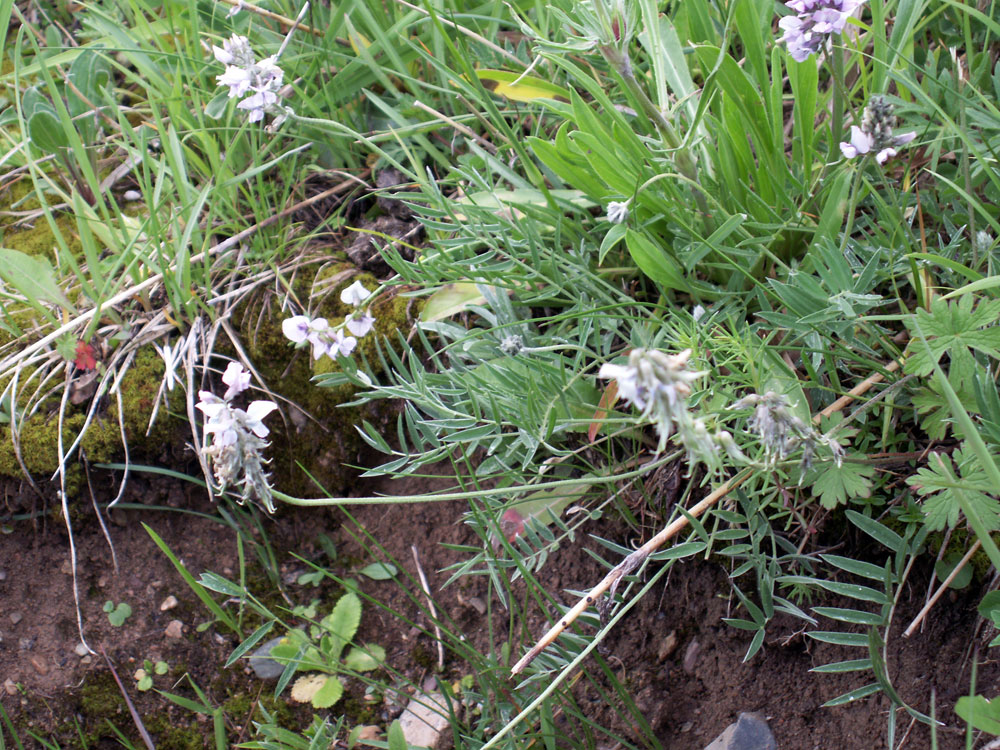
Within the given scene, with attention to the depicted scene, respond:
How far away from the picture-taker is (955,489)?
105cm

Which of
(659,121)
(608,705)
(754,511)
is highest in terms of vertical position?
(659,121)

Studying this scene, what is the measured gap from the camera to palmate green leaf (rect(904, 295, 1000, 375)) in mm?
1123

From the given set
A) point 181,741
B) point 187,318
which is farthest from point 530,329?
point 181,741

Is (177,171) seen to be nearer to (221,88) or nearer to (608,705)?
(221,88)

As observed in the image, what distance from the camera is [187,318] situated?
207 cm

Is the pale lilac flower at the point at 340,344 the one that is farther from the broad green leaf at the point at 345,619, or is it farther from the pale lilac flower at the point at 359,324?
the broad green leaf at the point at 345,619

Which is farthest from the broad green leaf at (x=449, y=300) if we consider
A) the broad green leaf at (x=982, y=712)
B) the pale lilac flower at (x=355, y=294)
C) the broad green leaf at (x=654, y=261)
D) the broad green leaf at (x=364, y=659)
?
the broad green leaf at (x=982, y=712)

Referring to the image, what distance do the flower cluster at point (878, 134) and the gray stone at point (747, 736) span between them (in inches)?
39.7

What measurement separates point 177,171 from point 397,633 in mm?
1307

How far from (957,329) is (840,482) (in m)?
0.30

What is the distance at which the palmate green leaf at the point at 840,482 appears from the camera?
4.08 feet

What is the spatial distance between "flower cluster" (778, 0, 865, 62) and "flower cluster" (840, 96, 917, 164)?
16 centimetres

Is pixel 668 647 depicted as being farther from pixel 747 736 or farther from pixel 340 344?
pixel 340 344

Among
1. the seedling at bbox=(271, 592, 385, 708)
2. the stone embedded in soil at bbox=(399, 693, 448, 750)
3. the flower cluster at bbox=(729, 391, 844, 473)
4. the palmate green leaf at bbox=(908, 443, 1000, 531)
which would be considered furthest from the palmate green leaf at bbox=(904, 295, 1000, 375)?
the seedling at bbox=(271, 592, 385, 708)
